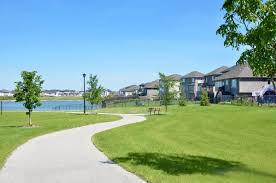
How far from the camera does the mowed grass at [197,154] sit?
13.9 m

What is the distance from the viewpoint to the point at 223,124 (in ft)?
116

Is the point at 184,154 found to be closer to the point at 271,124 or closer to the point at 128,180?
the point at 128,180

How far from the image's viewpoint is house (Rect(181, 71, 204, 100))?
130375mm

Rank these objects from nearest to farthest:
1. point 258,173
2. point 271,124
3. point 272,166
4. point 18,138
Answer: point 258,173 → point 272,166 → point 18,138 → point 271,124

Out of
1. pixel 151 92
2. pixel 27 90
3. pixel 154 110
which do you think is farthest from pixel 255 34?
pixel 151 92

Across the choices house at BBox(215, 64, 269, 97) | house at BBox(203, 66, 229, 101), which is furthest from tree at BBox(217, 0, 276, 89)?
house at BBox(203, 66, 229, 101)

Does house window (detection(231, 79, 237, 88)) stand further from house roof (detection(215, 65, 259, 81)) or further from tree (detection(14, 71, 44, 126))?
tree (detection(14, 71, 44, 126))

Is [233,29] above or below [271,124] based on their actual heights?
above

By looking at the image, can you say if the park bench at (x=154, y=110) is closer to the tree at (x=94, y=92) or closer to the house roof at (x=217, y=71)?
the tree at (x=94, y=92)

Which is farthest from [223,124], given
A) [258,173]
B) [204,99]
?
[204,99]

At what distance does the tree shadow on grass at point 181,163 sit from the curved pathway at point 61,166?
1114 mm

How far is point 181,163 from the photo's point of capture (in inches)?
626

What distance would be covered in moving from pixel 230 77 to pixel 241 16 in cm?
7976

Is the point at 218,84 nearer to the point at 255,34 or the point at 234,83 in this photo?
the point at 234,83
